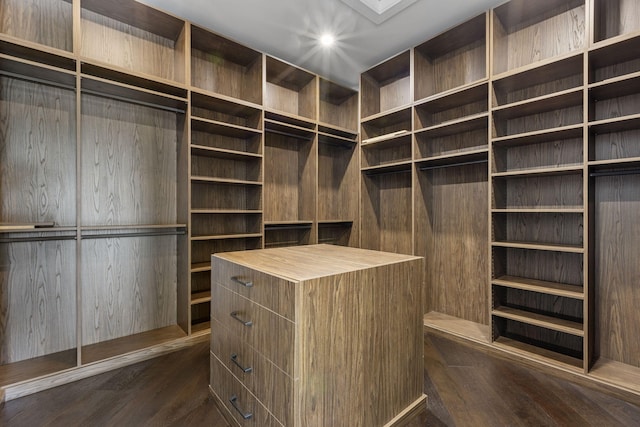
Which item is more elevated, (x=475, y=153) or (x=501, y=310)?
(x=475, y=153)

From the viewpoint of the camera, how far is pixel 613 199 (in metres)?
2.15

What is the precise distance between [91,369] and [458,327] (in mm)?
3044

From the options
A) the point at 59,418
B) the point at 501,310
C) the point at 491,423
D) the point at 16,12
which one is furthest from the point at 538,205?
the point at 16,12

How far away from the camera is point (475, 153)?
261 centimetres

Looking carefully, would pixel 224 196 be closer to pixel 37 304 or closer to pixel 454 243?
pixel 37 304

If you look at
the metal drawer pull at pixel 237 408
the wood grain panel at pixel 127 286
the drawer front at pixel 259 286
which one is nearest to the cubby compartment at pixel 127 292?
the wood grain panel at pixel 127 286

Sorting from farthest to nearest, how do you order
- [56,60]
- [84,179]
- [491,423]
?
[84,179] < [56,60] < [491,423]

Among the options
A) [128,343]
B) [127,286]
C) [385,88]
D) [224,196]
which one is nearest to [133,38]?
[224,196]

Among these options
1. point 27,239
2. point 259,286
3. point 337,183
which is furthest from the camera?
point 337,183

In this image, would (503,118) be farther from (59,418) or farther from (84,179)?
(59,418)

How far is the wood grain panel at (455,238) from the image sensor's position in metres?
2.89

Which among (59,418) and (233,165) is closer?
(59,418)

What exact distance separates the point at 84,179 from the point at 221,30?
5.97 feet

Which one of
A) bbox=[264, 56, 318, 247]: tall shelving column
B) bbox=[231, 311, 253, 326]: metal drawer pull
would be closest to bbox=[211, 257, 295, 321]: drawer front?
bbox=[231, 311, 253, 326]: metal drawer pull
